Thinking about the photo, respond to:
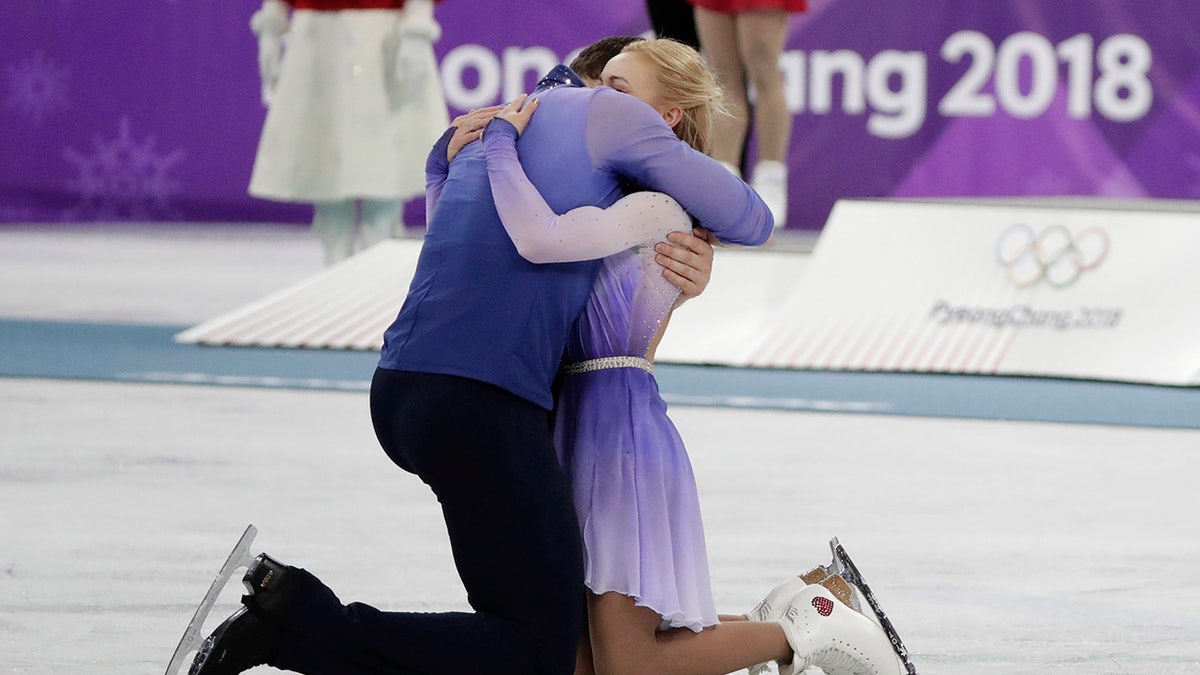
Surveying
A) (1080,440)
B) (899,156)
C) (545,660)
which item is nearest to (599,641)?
(545,660)

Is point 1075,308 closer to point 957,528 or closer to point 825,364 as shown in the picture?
point 825,364

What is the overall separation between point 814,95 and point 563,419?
22.5 feet

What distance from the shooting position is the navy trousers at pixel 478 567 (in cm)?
226

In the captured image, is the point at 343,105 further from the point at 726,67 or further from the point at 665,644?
the point at 665,644

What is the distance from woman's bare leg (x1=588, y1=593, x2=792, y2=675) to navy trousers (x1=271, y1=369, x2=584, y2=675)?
0.12 metres

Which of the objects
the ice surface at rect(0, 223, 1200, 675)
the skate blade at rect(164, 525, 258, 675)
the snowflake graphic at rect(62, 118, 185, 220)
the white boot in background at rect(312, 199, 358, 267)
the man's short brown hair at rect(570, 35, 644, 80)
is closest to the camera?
the skate blade at rect(164, 525, 258, 675)

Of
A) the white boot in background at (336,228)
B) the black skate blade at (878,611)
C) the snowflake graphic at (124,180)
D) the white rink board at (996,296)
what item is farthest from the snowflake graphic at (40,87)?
the black skate blade at (878,611)

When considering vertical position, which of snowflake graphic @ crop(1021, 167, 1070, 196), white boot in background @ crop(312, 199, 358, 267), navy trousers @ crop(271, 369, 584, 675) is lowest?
white boot in background @ crop(312, 199, 358, 267)

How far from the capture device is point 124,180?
9.86 metres

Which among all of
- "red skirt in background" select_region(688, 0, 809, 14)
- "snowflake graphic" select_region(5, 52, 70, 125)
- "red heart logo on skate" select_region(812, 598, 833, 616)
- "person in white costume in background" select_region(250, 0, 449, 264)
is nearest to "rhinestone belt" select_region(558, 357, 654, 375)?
"red heart logo on skate" select_region(812, 598, 833, 616)

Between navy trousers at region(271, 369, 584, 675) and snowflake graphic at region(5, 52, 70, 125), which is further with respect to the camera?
snowflake graphic at region(5, 52, 70, 125)

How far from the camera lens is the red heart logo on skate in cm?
254

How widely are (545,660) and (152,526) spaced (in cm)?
159

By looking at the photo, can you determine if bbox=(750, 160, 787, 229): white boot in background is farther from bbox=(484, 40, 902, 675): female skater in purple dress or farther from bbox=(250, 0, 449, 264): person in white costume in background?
bbox=(484, 40, 902, 675): female skater in purple dress
